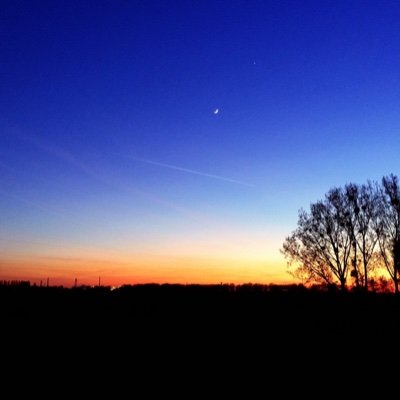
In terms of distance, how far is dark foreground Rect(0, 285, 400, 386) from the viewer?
1112cm

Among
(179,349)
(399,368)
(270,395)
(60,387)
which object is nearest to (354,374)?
(399,368)

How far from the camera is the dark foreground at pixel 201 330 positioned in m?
11.1

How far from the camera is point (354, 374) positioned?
394 inches

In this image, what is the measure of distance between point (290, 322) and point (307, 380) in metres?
8.58

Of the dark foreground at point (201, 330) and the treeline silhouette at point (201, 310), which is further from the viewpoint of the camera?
the treeline silhouette at point (201, 310)

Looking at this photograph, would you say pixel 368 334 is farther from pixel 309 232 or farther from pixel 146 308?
pixel 309 232

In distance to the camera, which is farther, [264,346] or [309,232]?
[309,232]

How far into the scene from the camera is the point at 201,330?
15797mm

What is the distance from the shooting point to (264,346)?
1302 centimetres

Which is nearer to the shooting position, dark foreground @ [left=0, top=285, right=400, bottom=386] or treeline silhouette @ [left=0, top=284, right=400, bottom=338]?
dark foreground @ [left=0, top=285, right=400, bottom=386]

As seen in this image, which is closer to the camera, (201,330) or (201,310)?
(201,330)

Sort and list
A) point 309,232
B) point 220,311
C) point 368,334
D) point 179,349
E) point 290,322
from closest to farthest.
Result: point 179,349 < point 368,334 < point 290,322 < point 220,311 < point 309,232

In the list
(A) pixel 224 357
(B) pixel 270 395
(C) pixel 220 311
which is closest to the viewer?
(B) pixel 270 395

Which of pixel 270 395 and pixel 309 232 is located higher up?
pixel 309 232
